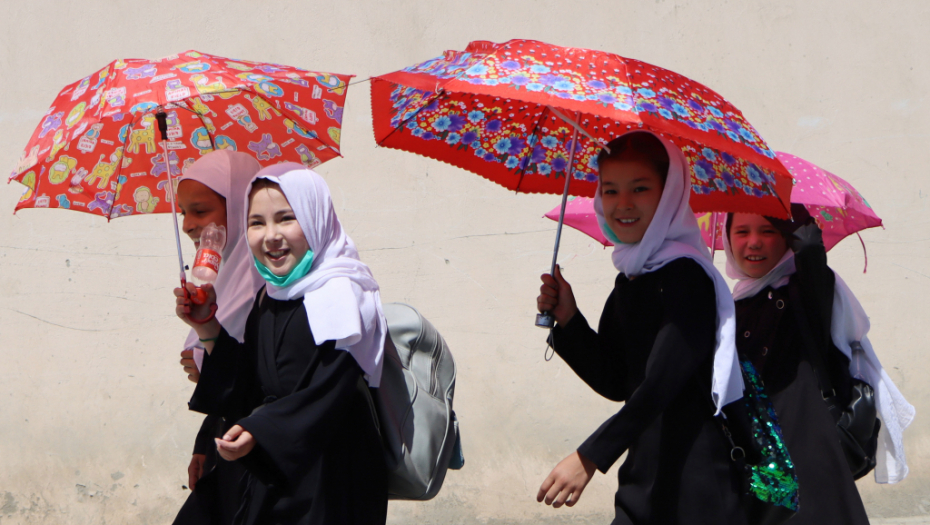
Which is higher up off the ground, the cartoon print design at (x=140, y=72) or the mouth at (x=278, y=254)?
the cartoon print design at (x=140, y=72)

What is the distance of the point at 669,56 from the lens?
4.73 m

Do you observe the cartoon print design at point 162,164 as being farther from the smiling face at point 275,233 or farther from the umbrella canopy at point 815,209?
the umbrella canopy at point 815,209

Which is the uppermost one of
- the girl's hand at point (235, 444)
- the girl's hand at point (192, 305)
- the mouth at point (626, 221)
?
the mouth at point (626, 221)

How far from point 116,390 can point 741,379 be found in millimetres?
3666

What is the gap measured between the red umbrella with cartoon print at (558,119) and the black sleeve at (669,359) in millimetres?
351

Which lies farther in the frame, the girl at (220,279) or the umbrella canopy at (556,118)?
the girl at (220,279)

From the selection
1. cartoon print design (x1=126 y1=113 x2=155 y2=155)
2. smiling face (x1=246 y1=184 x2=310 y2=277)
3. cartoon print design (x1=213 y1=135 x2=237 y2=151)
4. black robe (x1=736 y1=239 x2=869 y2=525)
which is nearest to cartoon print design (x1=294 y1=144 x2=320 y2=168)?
cartoon print design (x1=213 y1=135 x2=237 y2=151)

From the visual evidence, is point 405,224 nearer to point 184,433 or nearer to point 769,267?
point 184,433

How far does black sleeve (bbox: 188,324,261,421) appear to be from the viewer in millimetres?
2162

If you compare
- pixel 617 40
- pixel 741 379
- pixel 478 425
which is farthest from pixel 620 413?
pixel 617 40

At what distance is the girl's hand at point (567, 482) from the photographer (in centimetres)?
189

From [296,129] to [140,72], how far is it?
655 millimetres

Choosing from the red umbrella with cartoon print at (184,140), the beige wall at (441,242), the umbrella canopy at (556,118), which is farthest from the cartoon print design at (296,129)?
the beige wall at (441,242)

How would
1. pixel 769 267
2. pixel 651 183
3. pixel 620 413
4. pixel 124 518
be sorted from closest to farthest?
pixel 620 413
pixel 651 183
pixel 769 267
pixel 124 518
